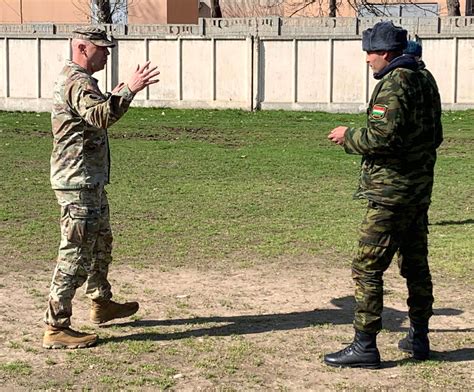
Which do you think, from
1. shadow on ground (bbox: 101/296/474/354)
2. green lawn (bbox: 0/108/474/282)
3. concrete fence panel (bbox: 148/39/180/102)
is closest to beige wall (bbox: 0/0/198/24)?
concrete fence panel (bbox: 148/39/180/102)

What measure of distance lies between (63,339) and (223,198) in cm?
695

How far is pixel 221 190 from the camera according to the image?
1422 centimetres

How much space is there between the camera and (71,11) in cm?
5028

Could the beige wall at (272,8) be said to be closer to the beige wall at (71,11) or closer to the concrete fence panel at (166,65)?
the beige wall at (71,11)

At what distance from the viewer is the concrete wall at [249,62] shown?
96.3 ft

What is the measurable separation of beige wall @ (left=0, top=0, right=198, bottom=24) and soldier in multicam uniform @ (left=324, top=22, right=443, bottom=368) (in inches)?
1747

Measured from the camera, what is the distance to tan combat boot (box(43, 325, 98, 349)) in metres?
6.66

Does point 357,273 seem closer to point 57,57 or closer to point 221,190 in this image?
point 221,190

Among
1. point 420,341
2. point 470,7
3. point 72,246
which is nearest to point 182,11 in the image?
point 470,7

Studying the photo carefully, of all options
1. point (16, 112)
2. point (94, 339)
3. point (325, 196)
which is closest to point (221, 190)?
point (325, 196)

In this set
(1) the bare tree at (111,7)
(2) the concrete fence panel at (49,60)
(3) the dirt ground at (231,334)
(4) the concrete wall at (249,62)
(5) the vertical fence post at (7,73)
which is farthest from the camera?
(1) the bare tree at (111,7)

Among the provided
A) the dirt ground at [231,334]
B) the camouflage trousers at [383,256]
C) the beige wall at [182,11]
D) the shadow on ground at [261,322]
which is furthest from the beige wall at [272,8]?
the camouflage trousers at [383,256]

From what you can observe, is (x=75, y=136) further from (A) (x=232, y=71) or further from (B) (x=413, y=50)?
(A) (x=232, y=71)

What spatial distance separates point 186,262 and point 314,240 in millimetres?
1719
